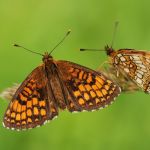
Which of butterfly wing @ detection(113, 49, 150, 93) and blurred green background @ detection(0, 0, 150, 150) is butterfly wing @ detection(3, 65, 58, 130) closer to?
butterfly wing @ detection(113, 49, 150, 93)

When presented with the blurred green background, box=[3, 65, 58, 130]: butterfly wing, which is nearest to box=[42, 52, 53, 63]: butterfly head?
box=[3, 65, 58, 130]: butterfly wing

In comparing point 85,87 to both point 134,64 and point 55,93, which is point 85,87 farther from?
point 134,64

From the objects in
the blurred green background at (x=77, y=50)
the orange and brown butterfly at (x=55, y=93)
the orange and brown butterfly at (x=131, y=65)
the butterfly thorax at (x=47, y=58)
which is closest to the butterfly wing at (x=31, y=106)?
the orange and brown butterfly at (x=55, y=93)

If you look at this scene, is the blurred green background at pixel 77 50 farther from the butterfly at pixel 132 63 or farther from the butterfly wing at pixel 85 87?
the butterfly wing at pixel 85 87

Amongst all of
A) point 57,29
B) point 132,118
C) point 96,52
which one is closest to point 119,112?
point 132,118

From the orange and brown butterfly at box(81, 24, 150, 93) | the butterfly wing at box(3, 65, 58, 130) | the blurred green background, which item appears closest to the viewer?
the butterfly wing at box(3, 65, 58, 130)

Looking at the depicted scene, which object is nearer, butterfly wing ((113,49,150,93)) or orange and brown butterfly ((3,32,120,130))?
orange and brown butterfly ((3,32,120,130))

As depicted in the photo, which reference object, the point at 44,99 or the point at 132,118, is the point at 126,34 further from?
the point at 44,99

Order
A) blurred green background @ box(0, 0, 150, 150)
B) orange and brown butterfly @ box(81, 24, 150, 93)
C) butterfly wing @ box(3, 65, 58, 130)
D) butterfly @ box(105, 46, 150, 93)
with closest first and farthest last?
butterfly wing @ box(3, 65, 58, 130), orange and brown butterfly @ box(81, 24, 150, 93), butterfly @ box(105, 46, 150, 93), blurred green background @ box(0, 0, 150, 150)
